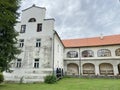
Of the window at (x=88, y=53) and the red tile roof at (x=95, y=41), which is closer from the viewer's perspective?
the red tile roof at (x=95, y=41)

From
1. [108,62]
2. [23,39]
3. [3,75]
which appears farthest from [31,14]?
[108,62]

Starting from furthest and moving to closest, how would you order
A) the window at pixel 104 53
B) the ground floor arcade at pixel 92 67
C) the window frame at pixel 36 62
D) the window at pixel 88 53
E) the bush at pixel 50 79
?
the window at pixel 88 53 → the window at pixel 104 53 → the ground floor arcade at pixel 92 67 → the window frame at pixel 36 62 → the bush at pixel 50 79

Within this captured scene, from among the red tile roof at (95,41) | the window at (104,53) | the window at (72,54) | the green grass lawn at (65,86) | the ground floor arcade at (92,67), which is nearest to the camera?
the green grass lawn at (65,86)

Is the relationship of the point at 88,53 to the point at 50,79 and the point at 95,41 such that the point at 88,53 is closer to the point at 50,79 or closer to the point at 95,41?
the point at 95,41

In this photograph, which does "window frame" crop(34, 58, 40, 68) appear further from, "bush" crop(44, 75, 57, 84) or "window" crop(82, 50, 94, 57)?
"window" crop(82, 50, 94, 57)

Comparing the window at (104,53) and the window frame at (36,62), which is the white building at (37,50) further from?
the window at (104,53)

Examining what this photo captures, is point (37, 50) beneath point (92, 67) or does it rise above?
above

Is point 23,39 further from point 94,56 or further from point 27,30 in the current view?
point 94,56

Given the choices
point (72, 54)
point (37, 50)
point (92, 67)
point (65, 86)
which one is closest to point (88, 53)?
point (92, 67)

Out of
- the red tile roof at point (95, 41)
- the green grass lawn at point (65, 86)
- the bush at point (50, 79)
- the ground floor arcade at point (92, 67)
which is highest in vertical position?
the red tile roof at point (95, 41)

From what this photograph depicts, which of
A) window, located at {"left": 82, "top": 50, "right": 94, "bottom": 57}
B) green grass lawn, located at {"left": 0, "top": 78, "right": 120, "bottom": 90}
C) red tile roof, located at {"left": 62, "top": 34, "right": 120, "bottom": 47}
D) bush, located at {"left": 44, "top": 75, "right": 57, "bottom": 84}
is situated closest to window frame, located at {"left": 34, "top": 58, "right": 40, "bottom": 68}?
bush, located at {"left": 44, "top": 75, "right": 57, "bottom": 84}

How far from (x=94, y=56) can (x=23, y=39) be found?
50.5ft

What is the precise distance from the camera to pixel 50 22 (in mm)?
19078

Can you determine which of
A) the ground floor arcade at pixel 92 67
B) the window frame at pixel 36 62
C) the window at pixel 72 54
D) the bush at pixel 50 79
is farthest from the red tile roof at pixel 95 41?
the bush at pixel 50 79
